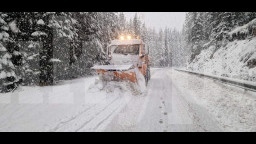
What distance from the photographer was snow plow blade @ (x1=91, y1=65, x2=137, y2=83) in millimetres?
11570

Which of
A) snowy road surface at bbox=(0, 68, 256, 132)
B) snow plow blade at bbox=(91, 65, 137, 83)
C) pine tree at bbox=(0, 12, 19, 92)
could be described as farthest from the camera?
pine tree at bbox=(0, 12, 19, 92)

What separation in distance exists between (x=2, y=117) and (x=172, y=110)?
5.10m

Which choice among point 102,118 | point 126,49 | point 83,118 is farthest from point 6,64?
point 102,118

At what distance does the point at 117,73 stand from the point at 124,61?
2.23 meters

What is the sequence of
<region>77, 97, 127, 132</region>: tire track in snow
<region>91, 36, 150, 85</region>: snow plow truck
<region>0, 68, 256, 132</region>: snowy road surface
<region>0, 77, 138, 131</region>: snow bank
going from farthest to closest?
<region>91, 36, 150, 85</region>: snow plow truck < <region>0, 77, 138, 131</region>: snow bank < <region>0, 68, 256, 132</region>: snowy road surface < <region>77, 97, 127, 132</region>: tire track in snow

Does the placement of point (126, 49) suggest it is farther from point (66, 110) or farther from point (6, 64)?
point (66, 110)

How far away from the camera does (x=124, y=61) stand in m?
13.9

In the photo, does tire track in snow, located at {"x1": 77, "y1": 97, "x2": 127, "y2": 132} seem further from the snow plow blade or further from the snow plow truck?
the snow plow truck

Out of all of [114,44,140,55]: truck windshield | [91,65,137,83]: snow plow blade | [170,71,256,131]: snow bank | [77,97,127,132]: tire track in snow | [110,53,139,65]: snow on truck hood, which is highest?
[114,44,140,55]: truck windshield

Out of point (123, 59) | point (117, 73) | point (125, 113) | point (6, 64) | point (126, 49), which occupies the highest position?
point (126, 49)

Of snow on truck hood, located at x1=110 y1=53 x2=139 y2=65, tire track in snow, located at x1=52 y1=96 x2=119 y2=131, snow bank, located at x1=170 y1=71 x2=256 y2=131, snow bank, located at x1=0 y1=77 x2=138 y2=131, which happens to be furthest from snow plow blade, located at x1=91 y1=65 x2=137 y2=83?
snow bank, located at x1=170 y1=71 x2=256 y2=131

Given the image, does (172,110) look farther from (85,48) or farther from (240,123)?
(85,48)
